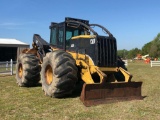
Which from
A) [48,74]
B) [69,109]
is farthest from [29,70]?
[69,109]

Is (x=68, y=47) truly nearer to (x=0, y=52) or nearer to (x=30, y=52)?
(x=30, y=52)

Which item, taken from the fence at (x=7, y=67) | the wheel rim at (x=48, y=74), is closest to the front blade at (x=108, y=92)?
the wheel rim at (x=48, y=74)

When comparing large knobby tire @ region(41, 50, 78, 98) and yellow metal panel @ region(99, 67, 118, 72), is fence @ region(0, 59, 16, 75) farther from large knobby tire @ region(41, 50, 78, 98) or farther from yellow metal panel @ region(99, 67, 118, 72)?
yellow metal panel @ region(99, 67, 118, 72)

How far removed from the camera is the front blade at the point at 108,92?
25.7ft

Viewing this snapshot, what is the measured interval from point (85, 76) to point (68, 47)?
172 centimetres

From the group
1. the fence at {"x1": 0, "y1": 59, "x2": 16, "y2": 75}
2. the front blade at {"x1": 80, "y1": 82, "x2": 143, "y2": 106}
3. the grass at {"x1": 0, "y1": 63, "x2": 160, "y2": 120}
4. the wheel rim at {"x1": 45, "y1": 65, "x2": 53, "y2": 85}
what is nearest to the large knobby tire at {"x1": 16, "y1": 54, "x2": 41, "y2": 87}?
the wheel rim at {"x1": 45, "y1": 65, "x2": 53, "y2": 85}

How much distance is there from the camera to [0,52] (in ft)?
137

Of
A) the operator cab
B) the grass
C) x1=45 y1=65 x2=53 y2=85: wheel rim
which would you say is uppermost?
the operator cab

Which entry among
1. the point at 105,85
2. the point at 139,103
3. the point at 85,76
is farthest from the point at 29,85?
the point at 139,103

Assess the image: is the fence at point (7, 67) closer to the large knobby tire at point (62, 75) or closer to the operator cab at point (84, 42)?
the operator cab at point (84, 42)

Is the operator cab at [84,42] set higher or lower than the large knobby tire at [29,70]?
higher

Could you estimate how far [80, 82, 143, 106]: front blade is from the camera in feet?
25.7

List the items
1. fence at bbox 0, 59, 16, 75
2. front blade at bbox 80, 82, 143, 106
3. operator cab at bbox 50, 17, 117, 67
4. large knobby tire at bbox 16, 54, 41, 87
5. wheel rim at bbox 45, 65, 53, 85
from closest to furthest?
front blade at bbox 80, 82, 143, 106, operator cab at bbox 50, 17, 117, 67, wheel rim at bbox 45, 65, 53, 85, large knobby tire at bbox 16, 54, 41, 87, fence at bbox 0, 59, 16, 75

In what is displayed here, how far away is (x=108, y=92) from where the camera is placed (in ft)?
27.1
